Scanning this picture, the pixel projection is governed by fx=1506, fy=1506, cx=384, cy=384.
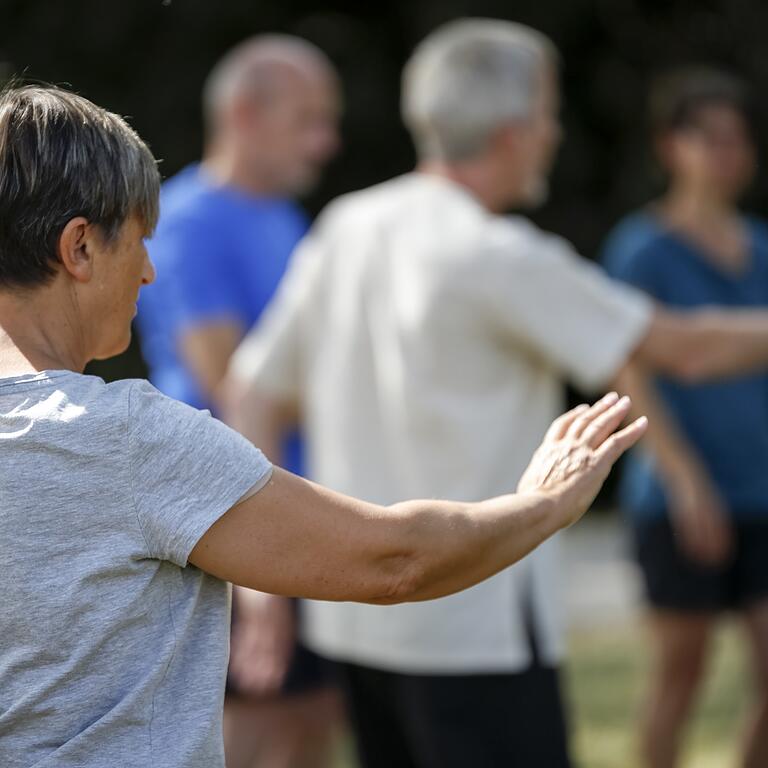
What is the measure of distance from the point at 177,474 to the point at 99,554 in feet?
0.43

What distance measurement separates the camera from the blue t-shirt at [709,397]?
4570 mm

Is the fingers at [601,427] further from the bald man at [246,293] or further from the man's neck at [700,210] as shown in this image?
the man's neck at [700,210]

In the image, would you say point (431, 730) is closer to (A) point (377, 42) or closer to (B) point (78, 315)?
(B) point (78, 315)

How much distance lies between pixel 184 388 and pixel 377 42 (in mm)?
7113

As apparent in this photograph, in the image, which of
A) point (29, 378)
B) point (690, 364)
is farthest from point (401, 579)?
point (690, 364)

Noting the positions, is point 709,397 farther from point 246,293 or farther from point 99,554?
point 99,554

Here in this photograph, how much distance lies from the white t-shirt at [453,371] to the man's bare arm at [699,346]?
0.06m

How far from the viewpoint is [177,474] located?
1.75 m

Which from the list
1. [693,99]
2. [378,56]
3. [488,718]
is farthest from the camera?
[378,56]

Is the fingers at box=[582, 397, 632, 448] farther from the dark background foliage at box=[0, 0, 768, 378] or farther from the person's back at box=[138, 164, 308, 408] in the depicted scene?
the dark background foliage at box=[0, 0, 768, 378]

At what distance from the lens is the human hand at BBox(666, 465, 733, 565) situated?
440 centimetres

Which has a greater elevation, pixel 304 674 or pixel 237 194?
pixel 237 194

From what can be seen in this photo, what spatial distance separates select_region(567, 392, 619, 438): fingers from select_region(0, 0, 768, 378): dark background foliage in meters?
8.65

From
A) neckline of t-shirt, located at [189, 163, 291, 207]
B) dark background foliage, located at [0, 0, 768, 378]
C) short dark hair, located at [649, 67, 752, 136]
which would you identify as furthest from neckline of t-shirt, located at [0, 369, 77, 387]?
dark background foliage, located at [0, 0, 768, 378]
